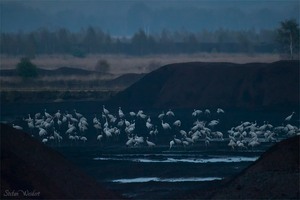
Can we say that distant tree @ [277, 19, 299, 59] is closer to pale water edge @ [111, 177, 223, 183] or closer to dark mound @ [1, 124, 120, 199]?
pale water edge @ [111, 177, 223, 183]

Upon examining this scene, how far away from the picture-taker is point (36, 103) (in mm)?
45219

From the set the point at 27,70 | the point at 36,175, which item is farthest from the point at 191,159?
the point at 27,70

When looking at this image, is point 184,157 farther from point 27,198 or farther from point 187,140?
point 27,198

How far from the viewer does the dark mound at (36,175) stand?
16.9m

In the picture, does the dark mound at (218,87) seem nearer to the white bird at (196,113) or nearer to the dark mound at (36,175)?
the white bird at (196,113)

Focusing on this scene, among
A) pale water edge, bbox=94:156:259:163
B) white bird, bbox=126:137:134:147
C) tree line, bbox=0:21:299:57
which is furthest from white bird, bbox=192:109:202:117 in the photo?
tree line, bbox=0:21:299:57

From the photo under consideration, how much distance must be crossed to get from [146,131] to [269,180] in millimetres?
16626

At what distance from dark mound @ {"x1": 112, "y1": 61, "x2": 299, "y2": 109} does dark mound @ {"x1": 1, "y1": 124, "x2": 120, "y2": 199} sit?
24232 millimetres

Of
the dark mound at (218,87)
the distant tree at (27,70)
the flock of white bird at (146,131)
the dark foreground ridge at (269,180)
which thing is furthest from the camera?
the distant tree at (27,70)

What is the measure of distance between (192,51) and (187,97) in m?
50.7

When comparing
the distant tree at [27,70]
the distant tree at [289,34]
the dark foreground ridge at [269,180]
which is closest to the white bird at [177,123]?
the dark foreground ridge at [269,180]

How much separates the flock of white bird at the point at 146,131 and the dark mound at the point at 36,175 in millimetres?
10653

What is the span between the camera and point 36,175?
1758cm

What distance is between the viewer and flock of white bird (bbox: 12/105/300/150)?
30.2 meters
